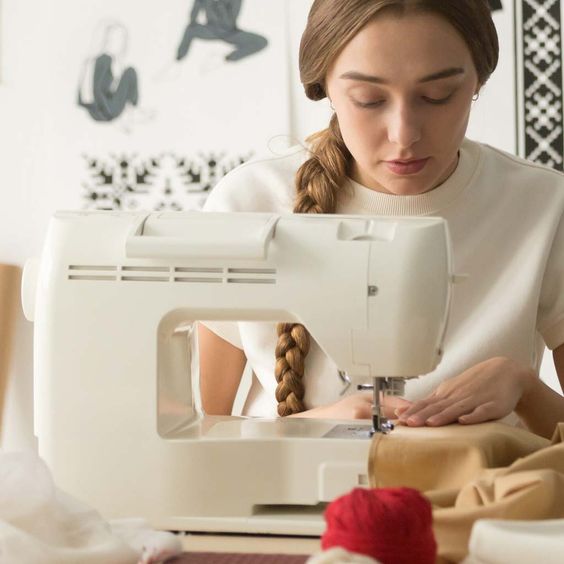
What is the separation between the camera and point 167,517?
1182mm

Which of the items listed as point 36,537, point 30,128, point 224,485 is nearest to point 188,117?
point 30,128

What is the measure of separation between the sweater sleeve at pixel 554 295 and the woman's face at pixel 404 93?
27 centimetres

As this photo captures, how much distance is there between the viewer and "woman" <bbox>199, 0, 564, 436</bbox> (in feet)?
4.58

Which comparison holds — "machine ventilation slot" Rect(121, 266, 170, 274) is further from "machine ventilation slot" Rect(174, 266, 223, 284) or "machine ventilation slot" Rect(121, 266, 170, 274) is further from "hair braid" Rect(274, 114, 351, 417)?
"hair braid" Rect(274, 114, 351, 417)

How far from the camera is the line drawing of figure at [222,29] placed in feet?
9.68

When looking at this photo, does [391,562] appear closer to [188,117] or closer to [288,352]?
[288,352]

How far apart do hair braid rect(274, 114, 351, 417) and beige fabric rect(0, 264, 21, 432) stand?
153 centimetres

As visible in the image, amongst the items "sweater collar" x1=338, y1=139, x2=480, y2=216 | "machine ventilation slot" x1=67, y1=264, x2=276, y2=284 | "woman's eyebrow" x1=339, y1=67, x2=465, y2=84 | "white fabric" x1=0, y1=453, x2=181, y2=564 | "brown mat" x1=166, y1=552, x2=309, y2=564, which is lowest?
"brown mat" x1=166, y1=552, x2=309, y2=564

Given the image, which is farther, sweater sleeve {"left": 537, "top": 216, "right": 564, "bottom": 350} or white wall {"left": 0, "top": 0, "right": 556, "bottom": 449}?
white wall {"left": 0, "top": 0, "right": 556, "bottom": 449}

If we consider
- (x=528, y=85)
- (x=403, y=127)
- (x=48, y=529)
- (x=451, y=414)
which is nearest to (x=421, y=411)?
(x=451, y=414)

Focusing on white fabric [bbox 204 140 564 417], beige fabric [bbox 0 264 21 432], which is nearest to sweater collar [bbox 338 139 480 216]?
white fabric [bbox 204 140 564 417]

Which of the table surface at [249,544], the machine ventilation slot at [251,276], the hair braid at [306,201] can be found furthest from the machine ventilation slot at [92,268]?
the hair braid at [306,201]

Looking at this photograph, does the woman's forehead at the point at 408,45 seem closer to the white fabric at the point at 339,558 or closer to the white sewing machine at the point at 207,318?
the white sewing machine at the point at 207,318

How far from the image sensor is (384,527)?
77 cm
